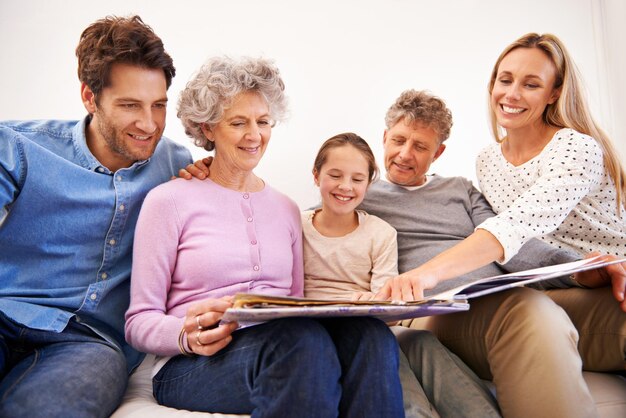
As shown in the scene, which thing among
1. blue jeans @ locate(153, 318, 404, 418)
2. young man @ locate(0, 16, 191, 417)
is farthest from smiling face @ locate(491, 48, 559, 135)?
young man @ locate(0, 16, 191, 417)

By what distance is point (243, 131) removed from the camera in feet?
5.03

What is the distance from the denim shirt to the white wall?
2.64ft

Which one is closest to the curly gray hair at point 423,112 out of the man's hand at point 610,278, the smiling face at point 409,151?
the smiling face at point 409,151

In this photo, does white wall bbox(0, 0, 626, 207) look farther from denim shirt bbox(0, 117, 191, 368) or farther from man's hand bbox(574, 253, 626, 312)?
man's hand bbox(574, 253, 626, 312)

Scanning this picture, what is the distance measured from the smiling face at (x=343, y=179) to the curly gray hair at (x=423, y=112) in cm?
27

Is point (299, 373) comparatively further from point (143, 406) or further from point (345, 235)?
point (345, 235)

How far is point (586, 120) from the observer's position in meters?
1.74

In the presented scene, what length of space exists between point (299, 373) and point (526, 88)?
123cm

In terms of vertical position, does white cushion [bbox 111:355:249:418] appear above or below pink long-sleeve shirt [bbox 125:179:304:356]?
below

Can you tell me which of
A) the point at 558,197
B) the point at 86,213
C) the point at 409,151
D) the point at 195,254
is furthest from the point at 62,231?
the point at 558,197

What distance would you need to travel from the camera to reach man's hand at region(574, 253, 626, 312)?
1.44 metres

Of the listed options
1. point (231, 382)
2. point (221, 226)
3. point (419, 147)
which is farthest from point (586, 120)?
point (231, 382)

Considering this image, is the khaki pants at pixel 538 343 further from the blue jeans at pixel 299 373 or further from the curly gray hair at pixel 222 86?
the curly gray hair at pixel 222 86

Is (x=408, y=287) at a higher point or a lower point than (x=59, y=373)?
higher
